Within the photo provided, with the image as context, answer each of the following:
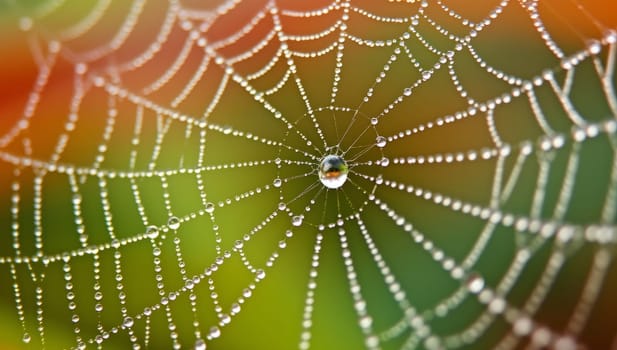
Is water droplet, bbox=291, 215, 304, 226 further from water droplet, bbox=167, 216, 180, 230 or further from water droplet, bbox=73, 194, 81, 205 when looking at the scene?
water droplet, bbox=73, 194, 81, 205

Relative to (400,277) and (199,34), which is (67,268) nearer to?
(199,34)

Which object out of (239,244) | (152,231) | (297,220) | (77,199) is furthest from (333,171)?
(77,199)

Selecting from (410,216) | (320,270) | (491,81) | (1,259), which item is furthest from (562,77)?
(1,259)

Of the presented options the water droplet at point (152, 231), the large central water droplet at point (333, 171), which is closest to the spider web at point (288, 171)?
the water droplet at point (152, 231)

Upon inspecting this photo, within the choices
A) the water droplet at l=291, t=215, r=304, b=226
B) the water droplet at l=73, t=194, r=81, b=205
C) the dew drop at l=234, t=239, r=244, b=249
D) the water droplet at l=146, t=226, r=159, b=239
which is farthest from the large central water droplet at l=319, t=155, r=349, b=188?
the water droplet at l=73, t=194, r=81, b=205

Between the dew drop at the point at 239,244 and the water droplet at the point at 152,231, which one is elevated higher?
the water droplet at the point at 152,231

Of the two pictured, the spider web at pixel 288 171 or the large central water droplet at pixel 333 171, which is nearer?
the large central water droplet at pixel 333 171

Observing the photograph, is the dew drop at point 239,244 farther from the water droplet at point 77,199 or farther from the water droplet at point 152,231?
the water droplet at point 77,199

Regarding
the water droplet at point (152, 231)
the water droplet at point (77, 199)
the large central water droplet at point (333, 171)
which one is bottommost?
the large central water droplet at point (333, 171)
